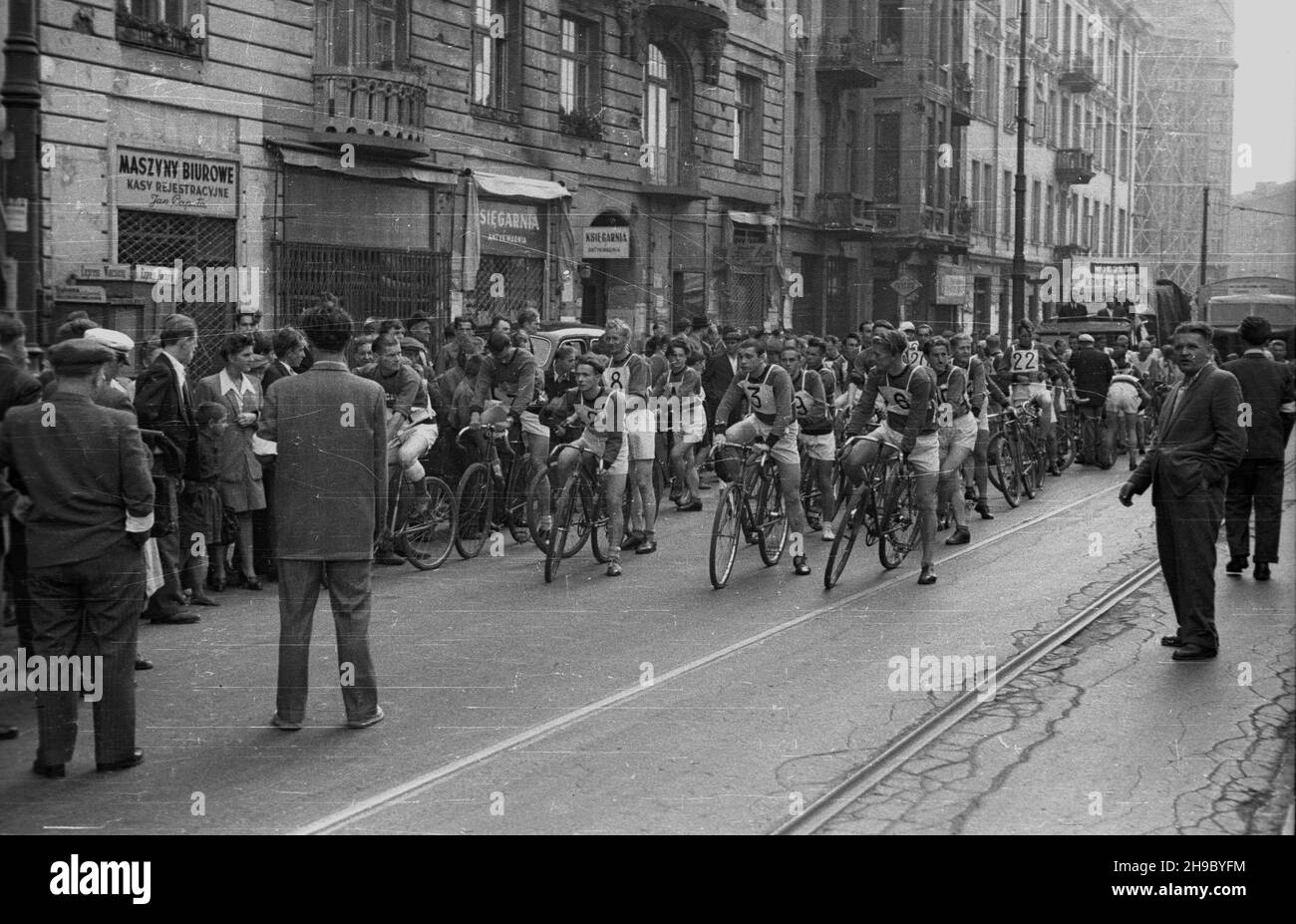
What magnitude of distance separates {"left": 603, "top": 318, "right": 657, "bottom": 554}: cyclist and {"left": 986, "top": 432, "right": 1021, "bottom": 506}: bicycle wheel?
4.87m

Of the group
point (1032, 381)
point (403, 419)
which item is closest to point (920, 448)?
point (403, 419)

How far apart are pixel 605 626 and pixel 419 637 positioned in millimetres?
1162

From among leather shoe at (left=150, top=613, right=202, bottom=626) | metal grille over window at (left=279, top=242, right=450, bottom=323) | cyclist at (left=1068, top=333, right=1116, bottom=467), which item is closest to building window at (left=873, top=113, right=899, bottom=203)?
cyclist at (left=1068, top=333, right=1116, bottom=467)

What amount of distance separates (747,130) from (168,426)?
909 centimetres

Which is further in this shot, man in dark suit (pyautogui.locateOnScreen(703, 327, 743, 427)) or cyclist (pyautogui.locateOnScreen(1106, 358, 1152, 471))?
cyclist (pyautogui.locateOnScreen(1106, 358, 1152, 471))

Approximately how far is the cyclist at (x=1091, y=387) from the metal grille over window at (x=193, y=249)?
1153 cm

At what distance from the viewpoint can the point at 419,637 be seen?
30.6ft

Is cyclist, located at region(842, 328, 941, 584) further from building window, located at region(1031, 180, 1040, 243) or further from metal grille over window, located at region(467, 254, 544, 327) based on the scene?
metal grille over window, located at region(467, 254, 544, 327)

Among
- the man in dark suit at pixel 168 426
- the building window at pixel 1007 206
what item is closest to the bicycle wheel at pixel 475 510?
the man in dark suit at pixel 168 426

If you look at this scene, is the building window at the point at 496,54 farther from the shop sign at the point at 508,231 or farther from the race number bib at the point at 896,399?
the race number bib at the point at 896,399

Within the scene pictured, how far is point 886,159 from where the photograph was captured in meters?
17.9

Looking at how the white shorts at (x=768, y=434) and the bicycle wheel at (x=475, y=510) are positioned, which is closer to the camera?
the white shorts at (x=768, y=434)

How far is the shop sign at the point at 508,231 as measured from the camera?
58.3 feet

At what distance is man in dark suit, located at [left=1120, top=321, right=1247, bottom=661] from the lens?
873cm
